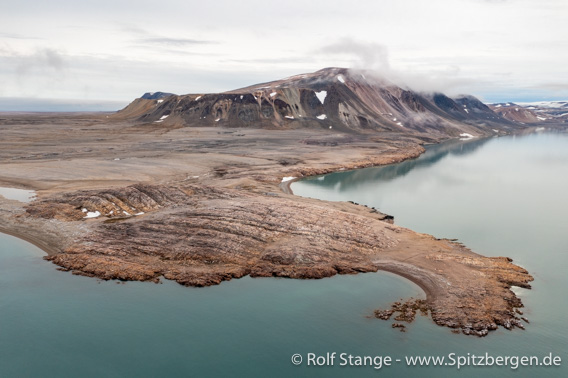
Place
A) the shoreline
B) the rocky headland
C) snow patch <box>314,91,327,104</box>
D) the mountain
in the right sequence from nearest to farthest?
1. the rocky headland
2. the shoreline
3. the mountain
4. snow patch <box>314,91,327,104</box>

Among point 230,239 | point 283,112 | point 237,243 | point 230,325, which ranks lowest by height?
point 230,325

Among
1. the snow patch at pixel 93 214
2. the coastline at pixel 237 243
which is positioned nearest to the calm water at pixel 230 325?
the coastline at pixel 237 243

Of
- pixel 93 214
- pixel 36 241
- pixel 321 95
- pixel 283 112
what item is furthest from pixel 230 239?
pixel 321 95

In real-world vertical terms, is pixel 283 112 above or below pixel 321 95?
below

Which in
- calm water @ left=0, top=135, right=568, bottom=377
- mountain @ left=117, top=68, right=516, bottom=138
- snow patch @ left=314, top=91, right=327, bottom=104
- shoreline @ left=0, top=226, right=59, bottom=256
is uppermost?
snow patch @ left=314, top=91, right=327, bottom=104

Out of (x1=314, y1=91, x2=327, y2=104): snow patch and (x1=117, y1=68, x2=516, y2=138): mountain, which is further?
(x1=314, y1=91, x2=327, y2=104): snow patch

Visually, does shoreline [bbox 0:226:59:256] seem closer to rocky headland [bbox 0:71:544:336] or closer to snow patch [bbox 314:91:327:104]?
rocky headland [bbox 0:71:544:336]

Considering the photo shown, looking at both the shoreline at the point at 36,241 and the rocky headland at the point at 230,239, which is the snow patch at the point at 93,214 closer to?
the rocky headland at the point at 230,239

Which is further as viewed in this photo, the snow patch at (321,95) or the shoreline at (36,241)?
the snow patch at (321,95)

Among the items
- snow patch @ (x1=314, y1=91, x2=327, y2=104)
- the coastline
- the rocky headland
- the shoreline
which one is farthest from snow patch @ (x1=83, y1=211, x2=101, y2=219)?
snow patch @ (x1=314, y1=91, x2=327, y2=104)

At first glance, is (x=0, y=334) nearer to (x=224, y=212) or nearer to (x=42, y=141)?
(x=224, y=212)

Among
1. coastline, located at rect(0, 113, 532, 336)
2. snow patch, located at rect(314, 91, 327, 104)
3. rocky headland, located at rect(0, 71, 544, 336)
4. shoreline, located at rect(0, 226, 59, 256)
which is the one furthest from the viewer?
snow patch, located at rect(314, 91, 327, 104)

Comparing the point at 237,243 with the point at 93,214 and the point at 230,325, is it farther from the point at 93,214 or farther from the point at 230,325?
the point at 93,214
